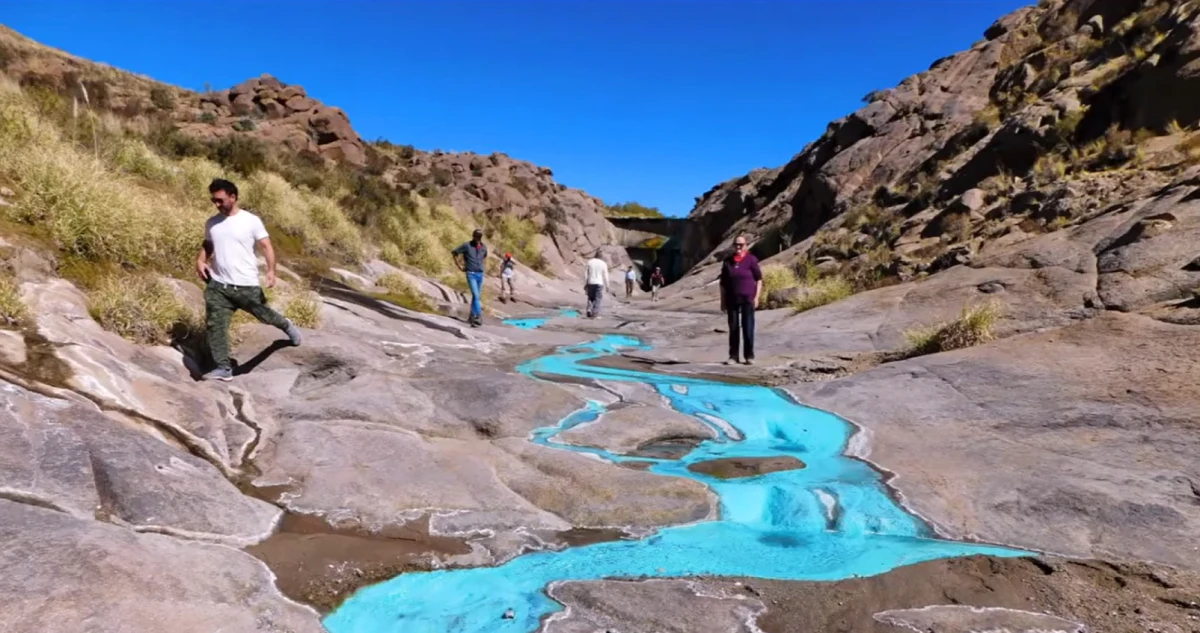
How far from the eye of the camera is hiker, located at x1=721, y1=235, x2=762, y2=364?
920 cm

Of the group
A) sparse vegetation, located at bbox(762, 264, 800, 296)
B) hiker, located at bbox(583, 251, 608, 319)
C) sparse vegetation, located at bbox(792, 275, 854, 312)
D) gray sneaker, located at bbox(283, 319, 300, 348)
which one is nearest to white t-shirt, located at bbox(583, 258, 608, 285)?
hiker, located at bbox(583, 251, 608, 319)

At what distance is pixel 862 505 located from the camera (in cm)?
450

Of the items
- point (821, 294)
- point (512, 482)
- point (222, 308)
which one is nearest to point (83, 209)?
point (222, 308)

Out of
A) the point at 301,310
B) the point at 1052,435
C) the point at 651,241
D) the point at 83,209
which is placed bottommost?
the point at 1052,435

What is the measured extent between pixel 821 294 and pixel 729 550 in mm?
10331

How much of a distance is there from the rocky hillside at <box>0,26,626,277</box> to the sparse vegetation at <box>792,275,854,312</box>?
11147 mm

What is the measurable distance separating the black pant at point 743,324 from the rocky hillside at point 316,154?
32.0 feet

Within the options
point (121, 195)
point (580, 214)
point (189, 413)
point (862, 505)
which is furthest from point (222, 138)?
point (580, 214)

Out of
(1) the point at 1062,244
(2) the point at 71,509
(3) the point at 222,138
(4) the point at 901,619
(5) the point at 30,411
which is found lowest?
(4) the point at 901,619

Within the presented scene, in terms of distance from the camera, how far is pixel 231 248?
5.89 metres

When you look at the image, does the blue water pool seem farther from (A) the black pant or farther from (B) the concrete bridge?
(B) the concrete bridge

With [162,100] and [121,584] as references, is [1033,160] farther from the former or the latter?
[162,100]

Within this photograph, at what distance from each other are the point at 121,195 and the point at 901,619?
8.48m

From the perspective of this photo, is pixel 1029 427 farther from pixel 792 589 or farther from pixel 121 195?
pixel 121 195
